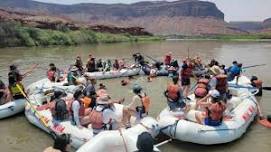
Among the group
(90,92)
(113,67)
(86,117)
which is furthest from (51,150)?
Result: (113,67)

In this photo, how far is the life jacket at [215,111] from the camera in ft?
30.7

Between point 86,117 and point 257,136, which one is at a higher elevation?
→ point 86,117

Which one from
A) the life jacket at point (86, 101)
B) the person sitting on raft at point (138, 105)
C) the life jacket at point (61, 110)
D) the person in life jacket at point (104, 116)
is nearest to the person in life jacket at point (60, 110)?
the life jacket at point (61, 110)

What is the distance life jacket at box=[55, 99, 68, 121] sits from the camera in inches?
392

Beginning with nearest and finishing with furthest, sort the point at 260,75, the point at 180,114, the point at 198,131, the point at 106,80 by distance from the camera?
the point at 198,131 → the point at 180,114 → the point at 106,80 → the point at 260,75

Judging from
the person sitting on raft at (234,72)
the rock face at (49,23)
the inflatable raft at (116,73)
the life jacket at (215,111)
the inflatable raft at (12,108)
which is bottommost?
the inflatable raft at (12,108)

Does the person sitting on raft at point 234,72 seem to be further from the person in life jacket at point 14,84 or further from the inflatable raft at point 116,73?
the person in life jacket at point 14,84

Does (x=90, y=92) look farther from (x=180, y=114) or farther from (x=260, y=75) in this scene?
(x=260, y=75)

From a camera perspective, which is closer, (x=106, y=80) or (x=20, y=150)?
(x=20, y=150)

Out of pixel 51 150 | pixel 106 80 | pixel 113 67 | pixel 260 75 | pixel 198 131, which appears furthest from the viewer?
pixel 260 75

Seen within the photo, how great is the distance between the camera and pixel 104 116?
8.77 meters

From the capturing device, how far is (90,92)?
1063 centimetres

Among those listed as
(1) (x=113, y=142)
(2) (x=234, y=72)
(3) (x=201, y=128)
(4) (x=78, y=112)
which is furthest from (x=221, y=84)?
(1) (x=113, y=142)

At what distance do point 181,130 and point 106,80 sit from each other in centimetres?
996
